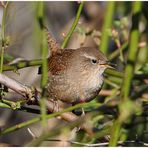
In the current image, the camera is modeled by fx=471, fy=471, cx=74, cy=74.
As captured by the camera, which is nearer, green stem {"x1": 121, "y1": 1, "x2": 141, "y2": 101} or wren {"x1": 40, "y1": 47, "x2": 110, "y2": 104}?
green stem {"x1": 121, "y1": 1, "x2": 141, "y2": 101}

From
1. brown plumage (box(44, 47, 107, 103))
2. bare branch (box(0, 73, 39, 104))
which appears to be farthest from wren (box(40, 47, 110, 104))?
bare branch (box(0, 73, 39, 104))

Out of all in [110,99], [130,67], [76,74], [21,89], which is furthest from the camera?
[76,74]

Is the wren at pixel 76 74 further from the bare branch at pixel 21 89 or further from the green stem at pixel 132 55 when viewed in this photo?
the green stem at pixel 132 55

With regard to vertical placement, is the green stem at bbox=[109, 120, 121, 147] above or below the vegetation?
below

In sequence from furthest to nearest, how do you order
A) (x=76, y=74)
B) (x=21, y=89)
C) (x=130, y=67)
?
(x=76, y=74)
(x=21, y=89)
(x=130, y=67)

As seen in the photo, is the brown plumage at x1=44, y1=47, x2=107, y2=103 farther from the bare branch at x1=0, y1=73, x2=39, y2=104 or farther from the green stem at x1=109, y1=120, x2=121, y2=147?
the green stem at x1=109, y1=120, x2=121, y2=147

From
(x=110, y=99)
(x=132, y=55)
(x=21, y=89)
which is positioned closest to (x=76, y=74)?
(x=110, y=99)

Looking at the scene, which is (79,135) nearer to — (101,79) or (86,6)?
(101,79)

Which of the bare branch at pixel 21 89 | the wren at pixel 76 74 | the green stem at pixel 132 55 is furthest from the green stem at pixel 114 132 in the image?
the wren at pixel 76 74

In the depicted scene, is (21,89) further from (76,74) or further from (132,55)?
(76,74)

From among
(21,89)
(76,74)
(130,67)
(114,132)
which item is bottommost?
(114,132)
